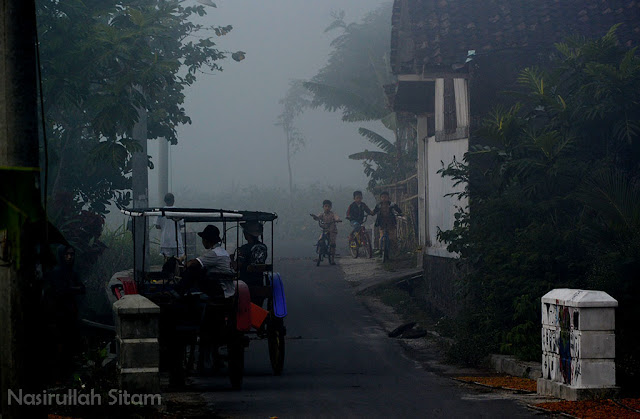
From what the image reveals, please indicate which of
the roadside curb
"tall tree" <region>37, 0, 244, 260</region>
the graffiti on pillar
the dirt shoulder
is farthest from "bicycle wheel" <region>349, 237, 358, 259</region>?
the graffiti on pillar

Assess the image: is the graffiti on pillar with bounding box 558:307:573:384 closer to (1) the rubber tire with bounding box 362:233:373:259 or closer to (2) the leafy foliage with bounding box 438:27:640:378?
(2) the leafy foliage with bounding box 438:27:640:378

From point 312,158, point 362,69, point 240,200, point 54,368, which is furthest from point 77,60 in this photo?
point 312,158

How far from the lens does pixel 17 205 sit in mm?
5695

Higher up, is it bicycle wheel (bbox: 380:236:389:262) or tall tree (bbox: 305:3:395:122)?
tall tree (bbox: 305:3:395:122)

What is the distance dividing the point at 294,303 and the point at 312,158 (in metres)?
109

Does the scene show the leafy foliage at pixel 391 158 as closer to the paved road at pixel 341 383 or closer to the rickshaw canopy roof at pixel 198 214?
the paved road at pixel 341 383

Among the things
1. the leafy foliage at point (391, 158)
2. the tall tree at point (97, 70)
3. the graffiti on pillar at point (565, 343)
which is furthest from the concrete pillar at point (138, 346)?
the leafy foliage at point (391, 158)

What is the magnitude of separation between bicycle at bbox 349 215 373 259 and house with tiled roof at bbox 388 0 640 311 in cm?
789

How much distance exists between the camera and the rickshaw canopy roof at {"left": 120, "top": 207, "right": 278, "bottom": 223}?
12.8 m

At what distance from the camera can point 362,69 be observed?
4503 centimetres

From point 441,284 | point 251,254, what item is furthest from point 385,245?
point 251,254

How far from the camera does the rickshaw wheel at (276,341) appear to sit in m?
12.8

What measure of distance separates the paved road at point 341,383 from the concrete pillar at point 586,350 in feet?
2.54

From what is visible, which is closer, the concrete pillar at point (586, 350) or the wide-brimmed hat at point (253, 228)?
the concrete pillar at point (586, 350)
